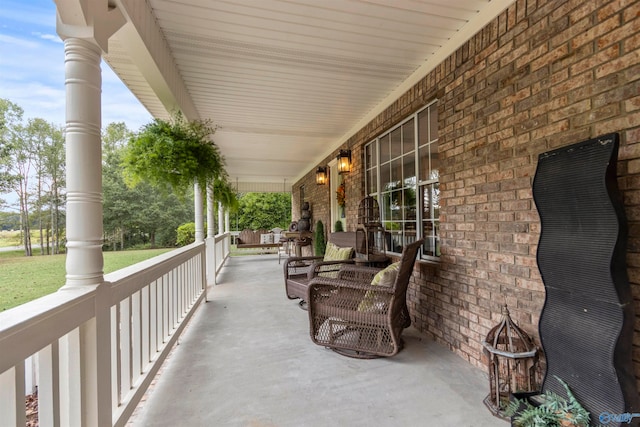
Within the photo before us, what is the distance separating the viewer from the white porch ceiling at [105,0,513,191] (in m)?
2.13

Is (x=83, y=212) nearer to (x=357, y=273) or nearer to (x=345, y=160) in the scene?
(x=357, y=273)

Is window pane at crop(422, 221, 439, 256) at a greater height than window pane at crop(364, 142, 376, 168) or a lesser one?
lesser

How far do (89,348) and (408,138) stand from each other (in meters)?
3.30

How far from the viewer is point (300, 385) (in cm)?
209

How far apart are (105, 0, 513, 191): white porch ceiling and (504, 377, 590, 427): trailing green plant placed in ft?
7.77

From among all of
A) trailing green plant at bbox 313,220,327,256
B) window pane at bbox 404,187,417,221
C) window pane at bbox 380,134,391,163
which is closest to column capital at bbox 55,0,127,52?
window pane at bbox 404,187,417,221

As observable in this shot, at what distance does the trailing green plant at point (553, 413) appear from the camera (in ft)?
4.44

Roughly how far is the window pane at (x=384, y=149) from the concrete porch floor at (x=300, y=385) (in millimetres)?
2197

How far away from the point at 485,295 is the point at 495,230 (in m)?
0.49

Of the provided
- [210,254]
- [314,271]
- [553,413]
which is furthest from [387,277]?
[210,254]

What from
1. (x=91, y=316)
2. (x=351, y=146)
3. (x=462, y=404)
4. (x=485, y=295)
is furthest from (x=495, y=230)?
(x=351, y=146)

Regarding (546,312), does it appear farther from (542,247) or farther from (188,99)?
(188,99)

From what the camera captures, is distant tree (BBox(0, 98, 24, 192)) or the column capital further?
the column capital

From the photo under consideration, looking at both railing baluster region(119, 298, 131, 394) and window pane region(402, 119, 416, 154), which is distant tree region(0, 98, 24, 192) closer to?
railing baluster region(119, 298, 131, 394)
